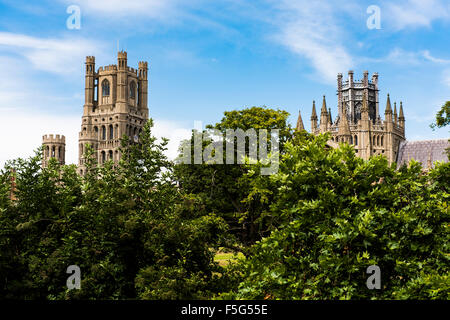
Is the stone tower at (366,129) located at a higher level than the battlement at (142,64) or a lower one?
lower

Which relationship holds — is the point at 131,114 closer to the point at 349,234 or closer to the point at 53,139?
→ the point at 53,139

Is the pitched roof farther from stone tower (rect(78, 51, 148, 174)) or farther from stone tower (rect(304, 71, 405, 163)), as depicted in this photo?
stone tower (rect(78, 51, 148, 174))

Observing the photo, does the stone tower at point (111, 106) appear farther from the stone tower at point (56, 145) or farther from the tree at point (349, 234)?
the tree at point (349, 234)

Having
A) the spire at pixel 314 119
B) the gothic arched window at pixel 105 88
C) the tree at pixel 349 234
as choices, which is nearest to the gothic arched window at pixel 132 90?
the gothic arched window at pixel 105 88

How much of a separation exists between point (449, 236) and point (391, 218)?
1730mm

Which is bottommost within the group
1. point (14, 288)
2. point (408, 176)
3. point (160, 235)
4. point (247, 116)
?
Answer: point (14, 288)

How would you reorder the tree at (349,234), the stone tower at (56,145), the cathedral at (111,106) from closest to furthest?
the tree at (349,234) < the stone tower at (56,145) < the cathedral at (111,106)

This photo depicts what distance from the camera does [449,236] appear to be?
15648mm

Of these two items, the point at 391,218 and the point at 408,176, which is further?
the point at 408,176

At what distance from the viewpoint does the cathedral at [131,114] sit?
143 m

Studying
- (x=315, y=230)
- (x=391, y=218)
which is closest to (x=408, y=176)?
(x=391, y=218)

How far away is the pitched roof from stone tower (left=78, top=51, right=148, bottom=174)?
246 ft

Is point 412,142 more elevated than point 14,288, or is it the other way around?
point 412,142
